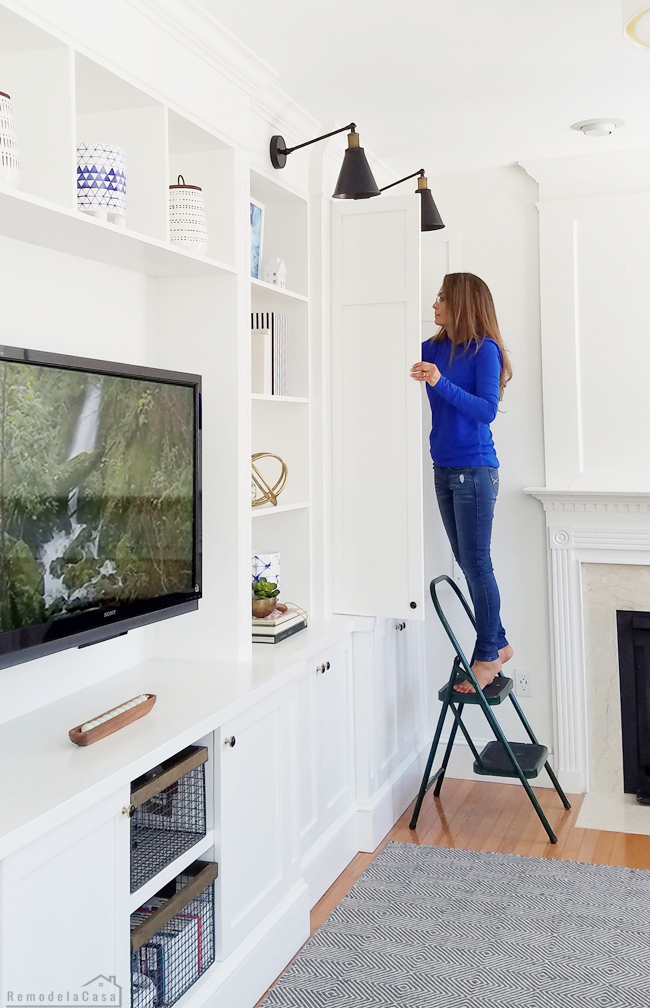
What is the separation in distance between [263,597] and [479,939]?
118 cm

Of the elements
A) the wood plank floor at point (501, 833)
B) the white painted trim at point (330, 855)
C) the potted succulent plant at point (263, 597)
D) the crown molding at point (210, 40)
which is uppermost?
the crown molding at point (210, 40)

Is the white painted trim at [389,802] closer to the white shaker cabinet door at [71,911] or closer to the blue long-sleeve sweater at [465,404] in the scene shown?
the blue long-sleeve sweater at [465,404]

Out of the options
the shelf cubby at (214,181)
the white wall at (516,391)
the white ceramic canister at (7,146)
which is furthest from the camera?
the white wall at (516,391)

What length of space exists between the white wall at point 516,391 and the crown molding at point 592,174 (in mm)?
103

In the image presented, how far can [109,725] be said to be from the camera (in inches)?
73.5

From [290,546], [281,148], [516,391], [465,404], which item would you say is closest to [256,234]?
[281,148]

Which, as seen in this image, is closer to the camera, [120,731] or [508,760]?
[120,731]

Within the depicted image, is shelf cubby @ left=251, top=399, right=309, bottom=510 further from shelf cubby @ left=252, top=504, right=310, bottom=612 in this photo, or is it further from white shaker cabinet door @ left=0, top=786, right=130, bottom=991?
white shaker cabinet door @ left=0, top=786, right=130, bottom=991

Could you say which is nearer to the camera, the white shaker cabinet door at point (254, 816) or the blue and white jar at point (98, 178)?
the blue and white jar at point (98, 178)

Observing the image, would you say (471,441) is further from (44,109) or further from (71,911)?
(71,911)

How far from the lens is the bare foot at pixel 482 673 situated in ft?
11.1

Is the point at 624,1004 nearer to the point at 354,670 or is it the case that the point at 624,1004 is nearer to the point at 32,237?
the point at 354,670

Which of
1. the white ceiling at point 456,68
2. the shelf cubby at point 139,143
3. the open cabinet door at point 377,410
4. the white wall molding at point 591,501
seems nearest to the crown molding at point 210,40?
the white ceiling at point 456,68

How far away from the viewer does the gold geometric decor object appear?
2.98 metres
